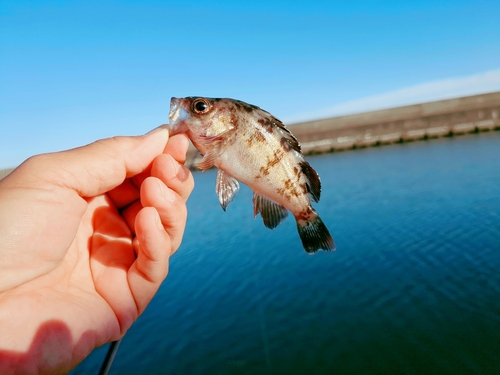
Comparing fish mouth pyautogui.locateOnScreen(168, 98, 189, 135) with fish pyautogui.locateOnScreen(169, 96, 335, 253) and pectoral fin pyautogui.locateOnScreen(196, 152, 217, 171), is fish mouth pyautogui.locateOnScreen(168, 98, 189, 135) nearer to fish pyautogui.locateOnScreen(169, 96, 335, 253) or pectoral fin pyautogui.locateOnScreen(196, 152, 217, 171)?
fish pyautogui.locateOnScreen(169, 96, 335, 253)

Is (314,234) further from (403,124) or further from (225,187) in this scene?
(403,124)

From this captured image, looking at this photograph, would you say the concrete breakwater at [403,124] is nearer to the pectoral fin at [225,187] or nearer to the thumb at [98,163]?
the pectoral fin at [225,187]

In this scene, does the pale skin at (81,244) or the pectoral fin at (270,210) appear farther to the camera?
the pectoral fin at (270,210)

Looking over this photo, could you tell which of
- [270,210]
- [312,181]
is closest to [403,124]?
[312,181]

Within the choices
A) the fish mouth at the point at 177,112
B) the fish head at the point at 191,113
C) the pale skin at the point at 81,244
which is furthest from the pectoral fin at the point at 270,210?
the fish mouth at the point at 177,112

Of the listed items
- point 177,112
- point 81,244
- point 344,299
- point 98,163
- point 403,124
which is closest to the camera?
point 98,163

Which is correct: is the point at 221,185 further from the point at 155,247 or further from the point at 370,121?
the point at 370,121

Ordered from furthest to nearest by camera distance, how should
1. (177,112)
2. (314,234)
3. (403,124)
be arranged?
(403,124), (314,234), (177,112)
